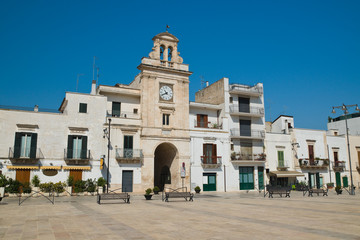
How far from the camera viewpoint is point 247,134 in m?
42.3

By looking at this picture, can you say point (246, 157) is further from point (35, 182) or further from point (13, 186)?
point (13, 186)

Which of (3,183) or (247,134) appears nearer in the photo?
(3,183)

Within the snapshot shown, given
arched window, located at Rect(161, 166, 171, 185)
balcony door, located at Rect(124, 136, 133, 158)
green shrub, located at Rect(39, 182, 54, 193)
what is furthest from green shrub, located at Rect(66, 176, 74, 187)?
arched window, located at Rect(161, 166, 171, 185)

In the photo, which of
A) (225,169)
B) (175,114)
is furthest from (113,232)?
(225,169)

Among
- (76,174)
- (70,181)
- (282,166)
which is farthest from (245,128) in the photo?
(70,181)

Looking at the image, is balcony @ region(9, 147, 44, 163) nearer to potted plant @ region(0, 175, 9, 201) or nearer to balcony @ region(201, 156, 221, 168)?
potted plant @ region(0, 175, 9, 201)

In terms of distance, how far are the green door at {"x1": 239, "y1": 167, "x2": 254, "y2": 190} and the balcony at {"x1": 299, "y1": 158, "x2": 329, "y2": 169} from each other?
8044 millimetres

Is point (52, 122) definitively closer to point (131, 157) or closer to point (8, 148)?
point (8, 148)

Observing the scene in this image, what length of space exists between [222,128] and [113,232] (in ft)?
103

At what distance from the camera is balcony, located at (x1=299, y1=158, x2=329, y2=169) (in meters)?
43.8

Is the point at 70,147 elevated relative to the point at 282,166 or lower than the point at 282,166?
elevated

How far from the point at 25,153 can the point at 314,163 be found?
3805 cm

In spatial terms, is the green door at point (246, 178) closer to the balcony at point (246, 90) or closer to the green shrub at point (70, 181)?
the balcony at point (246, 90)

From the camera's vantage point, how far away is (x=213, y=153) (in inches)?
1555
